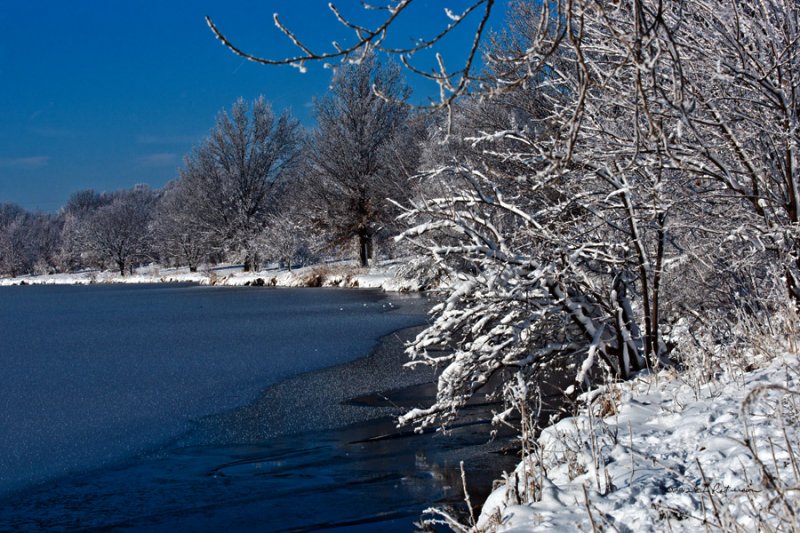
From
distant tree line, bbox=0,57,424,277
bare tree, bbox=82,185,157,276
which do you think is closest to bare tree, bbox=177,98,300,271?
distant tree line, bbox=0,57,424,277

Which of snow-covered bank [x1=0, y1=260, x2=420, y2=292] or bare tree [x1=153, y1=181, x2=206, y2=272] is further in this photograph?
bare tree [x1=153, y1=181, x2=206, y2=272]

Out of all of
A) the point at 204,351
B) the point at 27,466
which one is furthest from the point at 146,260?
the point at 27,466

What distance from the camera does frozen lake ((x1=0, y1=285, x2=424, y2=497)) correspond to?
663 cm

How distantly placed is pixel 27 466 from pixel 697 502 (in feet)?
17.6

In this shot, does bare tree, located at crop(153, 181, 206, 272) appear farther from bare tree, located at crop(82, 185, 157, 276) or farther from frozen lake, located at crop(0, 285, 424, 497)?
frozen lake, located at crop(0, 285, 424, 497)

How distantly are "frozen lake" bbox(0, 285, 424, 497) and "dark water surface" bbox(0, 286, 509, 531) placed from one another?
32mm

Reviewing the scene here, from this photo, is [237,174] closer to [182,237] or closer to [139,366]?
[182,237]

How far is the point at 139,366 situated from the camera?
34.9 feet

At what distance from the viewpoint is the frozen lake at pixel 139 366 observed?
21.7 ft

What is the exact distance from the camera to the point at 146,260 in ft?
201

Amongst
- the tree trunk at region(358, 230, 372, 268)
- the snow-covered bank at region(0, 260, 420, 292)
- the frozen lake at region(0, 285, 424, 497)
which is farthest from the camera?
the tree trunk at region(358, 230, 372, 268)

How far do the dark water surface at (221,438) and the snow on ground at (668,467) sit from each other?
110 centimetres

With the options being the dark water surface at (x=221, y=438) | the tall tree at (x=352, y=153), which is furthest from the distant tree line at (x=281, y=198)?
the dark water surface at (x=221, y=438)

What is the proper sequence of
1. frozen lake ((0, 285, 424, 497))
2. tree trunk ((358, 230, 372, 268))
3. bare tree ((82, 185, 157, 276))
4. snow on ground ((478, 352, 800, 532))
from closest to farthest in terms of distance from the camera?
snow on ground ((478, 352, 800, 532)), frozen lake ((0, 285, 424, 497)), tree trunk ((358, 230, 372, 268)), bare tree ((82, 185, 157, 276))
